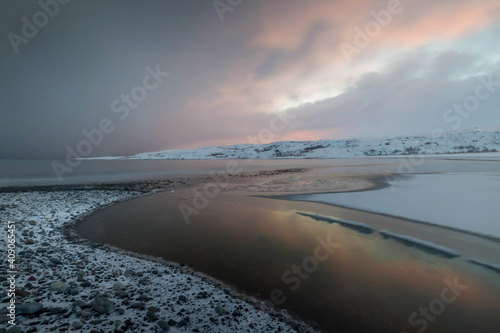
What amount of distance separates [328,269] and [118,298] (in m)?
5.68

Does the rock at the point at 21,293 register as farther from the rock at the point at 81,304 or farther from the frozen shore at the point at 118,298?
the rock at the point at 81,304

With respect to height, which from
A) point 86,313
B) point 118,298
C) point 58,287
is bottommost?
point 118,298

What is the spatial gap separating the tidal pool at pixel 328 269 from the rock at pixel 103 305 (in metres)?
2.46

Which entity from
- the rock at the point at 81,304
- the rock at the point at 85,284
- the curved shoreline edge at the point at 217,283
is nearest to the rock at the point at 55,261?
the curved shoreline edge at the point at 217,283

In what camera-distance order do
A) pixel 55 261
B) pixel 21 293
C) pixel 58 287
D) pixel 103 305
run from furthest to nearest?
1. pixel 55 261
2. pixel 58 287
3. pixel 21 293
4. pixel 103 305

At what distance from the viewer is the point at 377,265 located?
649cm

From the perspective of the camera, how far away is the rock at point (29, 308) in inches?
158

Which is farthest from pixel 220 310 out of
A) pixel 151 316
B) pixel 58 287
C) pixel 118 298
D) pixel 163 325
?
pixel 58 287

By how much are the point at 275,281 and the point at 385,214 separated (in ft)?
28.3

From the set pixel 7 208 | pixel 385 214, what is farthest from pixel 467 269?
pixel 7 208

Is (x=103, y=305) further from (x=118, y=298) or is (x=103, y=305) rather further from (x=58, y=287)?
(x=58, y=287)

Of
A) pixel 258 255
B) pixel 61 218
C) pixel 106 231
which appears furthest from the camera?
pixel 61 218

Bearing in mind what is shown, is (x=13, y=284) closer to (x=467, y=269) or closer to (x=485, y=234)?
(x=467, y=269)

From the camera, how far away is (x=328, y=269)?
20.8 ft
